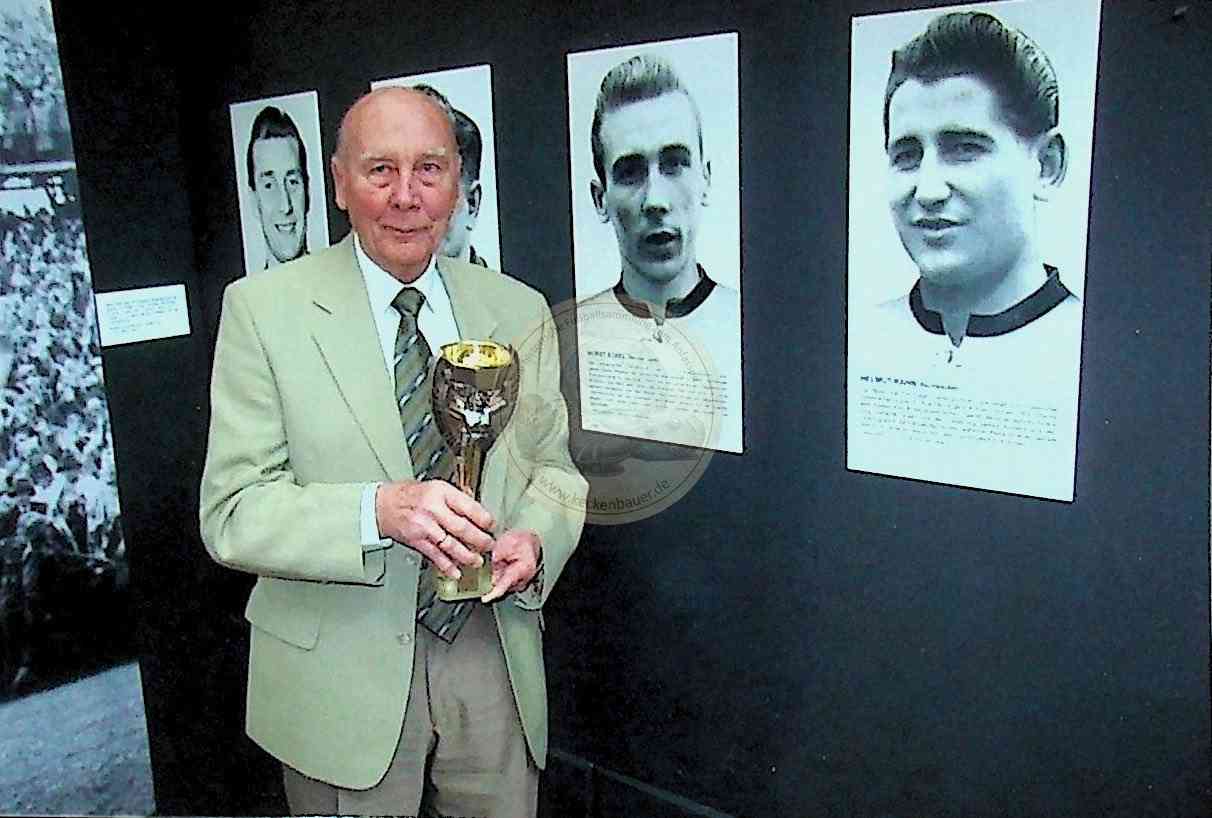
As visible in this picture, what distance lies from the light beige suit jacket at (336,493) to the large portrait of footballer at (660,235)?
0.96 feet

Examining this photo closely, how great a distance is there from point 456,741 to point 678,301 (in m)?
0.87

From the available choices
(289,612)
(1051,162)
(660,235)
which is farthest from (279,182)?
(1051,162)

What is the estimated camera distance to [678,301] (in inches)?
78.6

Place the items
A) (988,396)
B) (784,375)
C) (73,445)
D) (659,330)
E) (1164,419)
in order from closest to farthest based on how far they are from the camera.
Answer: (1164,419) < (988,396) < (784,375) < (659,330) < (73,445)

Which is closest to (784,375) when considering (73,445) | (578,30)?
(578,30)

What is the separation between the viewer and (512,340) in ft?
5.73

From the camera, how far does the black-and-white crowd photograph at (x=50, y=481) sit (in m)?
2.31

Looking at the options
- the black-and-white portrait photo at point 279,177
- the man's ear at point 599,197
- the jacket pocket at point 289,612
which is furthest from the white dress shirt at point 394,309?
the black-and-white portrait photo at point 279,177

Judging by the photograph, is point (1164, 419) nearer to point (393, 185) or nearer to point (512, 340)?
point (512, 340)

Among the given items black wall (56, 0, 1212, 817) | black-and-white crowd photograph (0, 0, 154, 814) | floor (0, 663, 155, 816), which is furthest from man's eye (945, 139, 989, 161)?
floor (0, 663, 155, 816)

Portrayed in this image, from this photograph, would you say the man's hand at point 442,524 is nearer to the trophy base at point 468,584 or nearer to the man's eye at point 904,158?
the trophy base at point 468,584

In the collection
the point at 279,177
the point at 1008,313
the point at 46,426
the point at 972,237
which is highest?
the point at 279,177

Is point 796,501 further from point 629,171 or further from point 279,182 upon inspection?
point 279,182

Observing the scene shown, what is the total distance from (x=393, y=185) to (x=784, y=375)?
76 cm
